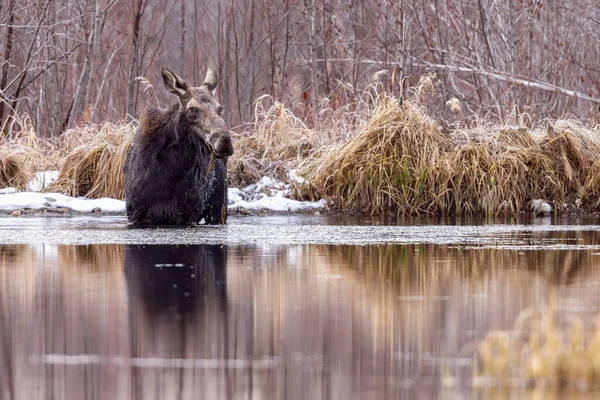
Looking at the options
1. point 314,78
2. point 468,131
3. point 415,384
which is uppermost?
point 314,78

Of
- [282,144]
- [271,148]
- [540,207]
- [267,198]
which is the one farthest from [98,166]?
[540,207]

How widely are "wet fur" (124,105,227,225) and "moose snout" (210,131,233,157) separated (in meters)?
0.72

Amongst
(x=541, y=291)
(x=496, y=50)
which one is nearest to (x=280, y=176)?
(x=496, y=50)

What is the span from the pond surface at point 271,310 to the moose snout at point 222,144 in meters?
0.81

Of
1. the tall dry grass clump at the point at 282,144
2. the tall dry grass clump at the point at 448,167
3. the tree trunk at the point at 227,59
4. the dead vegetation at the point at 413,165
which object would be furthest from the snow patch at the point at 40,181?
the tree trunk at the point at 227,59

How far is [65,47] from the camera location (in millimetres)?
20266

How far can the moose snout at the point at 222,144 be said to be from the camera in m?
9.86

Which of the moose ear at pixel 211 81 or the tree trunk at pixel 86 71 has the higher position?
the tree trunk at pixel 86 71

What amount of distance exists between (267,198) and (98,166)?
8.13 feet

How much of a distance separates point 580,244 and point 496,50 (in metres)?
11.2

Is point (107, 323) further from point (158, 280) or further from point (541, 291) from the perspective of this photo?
point (541, 291)

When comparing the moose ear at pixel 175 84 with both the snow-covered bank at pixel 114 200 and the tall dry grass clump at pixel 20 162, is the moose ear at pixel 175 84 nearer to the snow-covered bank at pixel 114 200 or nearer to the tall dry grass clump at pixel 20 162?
the snow-covered bank at pixel 114 200

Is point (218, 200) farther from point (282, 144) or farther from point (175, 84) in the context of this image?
point (282, 144)

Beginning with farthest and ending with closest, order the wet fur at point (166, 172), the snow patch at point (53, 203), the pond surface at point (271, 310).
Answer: the snow patch at point (53, 203) → the wet fur at point (166, 172) → the pond surface at point (271, 310)
